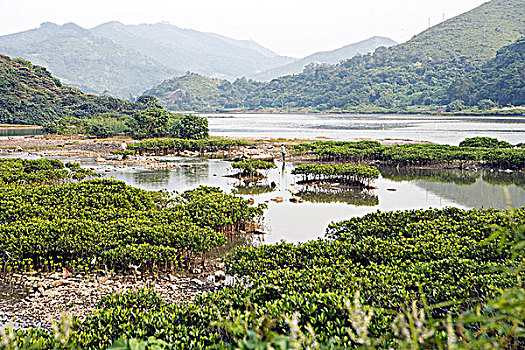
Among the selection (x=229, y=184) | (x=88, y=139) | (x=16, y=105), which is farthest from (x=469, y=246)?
(x=16, y=105)

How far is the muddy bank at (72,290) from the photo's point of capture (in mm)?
8586

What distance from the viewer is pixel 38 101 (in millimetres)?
85812

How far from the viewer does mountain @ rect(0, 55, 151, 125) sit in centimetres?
8119

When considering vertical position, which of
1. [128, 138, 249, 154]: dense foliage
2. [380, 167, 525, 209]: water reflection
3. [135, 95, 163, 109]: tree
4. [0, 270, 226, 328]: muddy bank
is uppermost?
[135, 95, 163, 109]: tree

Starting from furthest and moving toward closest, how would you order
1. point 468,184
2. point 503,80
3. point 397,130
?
1. point 503,80
2. point 397,130
3. point 468,184

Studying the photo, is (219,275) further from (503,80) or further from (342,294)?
(503,80)

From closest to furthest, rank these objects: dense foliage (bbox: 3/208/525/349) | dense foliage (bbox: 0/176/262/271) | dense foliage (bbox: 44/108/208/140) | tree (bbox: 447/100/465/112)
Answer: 1. dense foliage (bbox: 3/208/525/349)
2. dense foliage (bbox: 0/176/262/271)
3. dense foliage (bbox: 44/108/208/140)
4. tree (bbox: 447/100/465/112)

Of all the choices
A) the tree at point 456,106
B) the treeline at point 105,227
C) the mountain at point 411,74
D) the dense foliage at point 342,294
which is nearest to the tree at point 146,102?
the mountain at point 411,74

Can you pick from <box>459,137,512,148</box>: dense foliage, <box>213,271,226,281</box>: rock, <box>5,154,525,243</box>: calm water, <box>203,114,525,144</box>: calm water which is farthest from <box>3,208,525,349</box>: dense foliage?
<box>203,114,525,144</box>: calm water

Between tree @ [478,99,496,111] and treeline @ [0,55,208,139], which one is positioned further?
tree @ [478,99,496,111]

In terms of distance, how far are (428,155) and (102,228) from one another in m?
24.7

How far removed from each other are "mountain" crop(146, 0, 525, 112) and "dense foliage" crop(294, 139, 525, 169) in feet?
306

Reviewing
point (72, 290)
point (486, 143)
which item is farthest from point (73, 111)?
point (72, 290)

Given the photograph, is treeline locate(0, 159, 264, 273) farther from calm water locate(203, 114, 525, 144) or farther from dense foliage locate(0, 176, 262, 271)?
calm water locate(203, 114, 525, 144)
